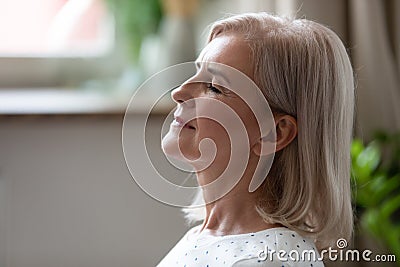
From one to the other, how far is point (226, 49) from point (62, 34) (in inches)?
54.5

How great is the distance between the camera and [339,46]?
0.94 m

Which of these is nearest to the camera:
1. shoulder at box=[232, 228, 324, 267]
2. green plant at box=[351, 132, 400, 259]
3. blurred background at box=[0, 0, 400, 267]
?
shoulder at box=[232, 228, 324, 267]

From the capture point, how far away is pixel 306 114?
924 millimetres

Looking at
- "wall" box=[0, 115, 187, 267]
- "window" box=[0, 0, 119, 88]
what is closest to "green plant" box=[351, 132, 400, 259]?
"wall" box=[0, 115, 187, 267]

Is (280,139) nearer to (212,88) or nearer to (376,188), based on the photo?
(212,88)

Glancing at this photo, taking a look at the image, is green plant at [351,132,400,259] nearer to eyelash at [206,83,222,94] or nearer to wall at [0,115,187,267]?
wall at [0,115,187,267]

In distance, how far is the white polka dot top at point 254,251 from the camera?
35.3 inches

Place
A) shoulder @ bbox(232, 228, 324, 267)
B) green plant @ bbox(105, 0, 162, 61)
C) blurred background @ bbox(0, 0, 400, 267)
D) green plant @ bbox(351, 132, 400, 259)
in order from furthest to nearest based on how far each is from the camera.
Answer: green plant @ bbox(105, 0, 162, 61)
blurred background @ bbox(0, 0, 400, 267)
green plant @ bbox(351, 132, 400, 259)
shoulder @ bbox(232, 228, 324, 267)

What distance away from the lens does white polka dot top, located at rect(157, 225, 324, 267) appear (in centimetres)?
90

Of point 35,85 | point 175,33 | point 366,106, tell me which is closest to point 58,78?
point 35,85

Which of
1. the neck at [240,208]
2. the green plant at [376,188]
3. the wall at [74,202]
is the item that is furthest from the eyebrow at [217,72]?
the wall at [74,202]

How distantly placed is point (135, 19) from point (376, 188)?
2.95ft

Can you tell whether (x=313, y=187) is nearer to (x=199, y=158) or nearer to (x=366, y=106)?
(x=199, y=158)

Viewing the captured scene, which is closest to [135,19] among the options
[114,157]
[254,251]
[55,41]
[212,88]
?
[55,41]
